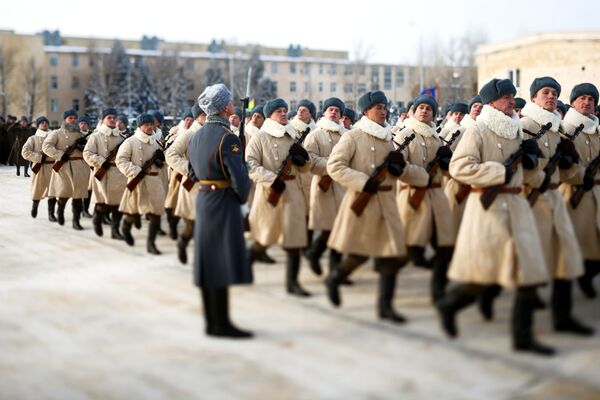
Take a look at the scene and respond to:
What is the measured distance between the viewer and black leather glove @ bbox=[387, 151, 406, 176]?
6.85 m

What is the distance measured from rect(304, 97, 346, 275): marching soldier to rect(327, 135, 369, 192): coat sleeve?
1624 millimetres

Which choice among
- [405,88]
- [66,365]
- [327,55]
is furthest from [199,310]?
[327,55]

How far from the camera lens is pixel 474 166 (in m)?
5.90

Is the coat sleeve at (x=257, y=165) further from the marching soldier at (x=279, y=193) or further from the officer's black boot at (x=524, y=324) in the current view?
the officer's black boot at (x=524, y=324)

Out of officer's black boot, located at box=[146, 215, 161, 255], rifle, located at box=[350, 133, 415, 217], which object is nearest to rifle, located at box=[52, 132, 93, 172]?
officer's black boot, located at box=[146, 215, 161, 255]

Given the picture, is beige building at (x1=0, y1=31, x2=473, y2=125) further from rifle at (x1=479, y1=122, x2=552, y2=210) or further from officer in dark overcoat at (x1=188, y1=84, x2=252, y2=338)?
rifle at (x1=479, y1=122, x2=552, y2=210)

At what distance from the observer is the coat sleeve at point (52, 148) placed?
43.3ft

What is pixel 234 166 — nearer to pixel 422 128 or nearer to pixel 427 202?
pixel 427 202

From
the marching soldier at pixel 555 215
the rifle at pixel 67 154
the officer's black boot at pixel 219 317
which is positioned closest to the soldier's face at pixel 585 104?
the marching soldier at pixel 555 215

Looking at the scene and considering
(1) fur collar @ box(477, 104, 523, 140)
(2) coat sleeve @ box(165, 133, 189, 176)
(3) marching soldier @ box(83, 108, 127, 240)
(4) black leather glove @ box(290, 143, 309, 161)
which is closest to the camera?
(1) fur collar @ box(477, 104, 523, 140)

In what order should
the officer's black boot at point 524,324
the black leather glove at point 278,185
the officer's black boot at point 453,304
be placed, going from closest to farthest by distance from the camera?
the officer's black boot at point 524,324
the officer's black boot at point 453,304
the black leather glove at point 278,185

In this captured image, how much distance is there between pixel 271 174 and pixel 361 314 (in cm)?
189

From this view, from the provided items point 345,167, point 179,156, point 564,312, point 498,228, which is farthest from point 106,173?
point 564,312

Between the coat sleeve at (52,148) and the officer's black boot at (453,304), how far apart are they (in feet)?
30.1
